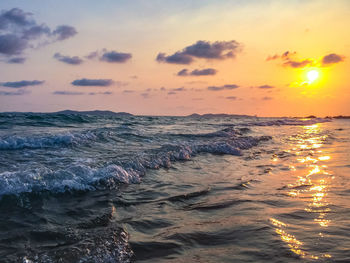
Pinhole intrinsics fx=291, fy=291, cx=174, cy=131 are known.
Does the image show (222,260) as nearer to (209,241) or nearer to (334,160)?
(209,241)

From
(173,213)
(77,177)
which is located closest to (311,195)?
(173,213)

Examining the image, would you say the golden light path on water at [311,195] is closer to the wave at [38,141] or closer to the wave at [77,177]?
the wave at [77,177]

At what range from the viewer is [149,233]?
3.33 metres

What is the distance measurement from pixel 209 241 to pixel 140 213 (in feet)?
4.31

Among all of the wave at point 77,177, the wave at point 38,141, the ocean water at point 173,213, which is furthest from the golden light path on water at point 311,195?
the wave at point 38,141

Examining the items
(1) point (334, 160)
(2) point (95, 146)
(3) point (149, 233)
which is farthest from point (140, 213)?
(2) point (95, 146)

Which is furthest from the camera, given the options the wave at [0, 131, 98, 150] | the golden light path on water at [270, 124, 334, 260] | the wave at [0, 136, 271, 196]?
the wave at [0, 131, 98, 150]

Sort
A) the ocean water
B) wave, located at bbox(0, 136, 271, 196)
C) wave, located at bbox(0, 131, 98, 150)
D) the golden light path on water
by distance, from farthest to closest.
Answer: wave, located at bbox(0, 131, 98, 150) < wave, located at bbox(0, 136, 271, 196) < the golden light path on water < the ocean water

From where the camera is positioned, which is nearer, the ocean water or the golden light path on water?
the ocean water

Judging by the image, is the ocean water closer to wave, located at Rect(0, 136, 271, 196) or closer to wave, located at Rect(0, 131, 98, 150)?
wave, located at Rect(0, 136, 271, 196)

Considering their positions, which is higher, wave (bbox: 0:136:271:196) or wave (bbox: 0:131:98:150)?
wave (bbox: 0:131:98:150)

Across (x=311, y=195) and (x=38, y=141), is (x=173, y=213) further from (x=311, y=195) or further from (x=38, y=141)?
(x=38, y=141)

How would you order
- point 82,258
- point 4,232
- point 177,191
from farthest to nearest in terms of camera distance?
point 177,191 < point 4,232 < point 82,258

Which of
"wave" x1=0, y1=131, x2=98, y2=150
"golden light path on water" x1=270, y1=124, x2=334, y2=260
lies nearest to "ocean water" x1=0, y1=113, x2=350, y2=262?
"golden light path on water" x1=270, y1=124, x2=334, y2=260
